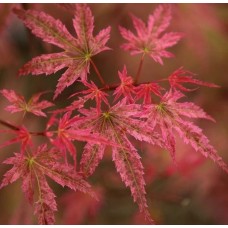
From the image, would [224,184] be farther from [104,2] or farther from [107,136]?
[107,136]

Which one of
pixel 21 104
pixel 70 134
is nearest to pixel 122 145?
pixel 70 134

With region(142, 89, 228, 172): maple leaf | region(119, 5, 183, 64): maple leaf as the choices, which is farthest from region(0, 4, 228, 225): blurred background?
region(142, 89, 228, 172): maple leaf

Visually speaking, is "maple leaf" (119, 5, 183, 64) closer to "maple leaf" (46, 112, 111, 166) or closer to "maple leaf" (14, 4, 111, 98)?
"maple leaf" (14, 4, 111, 98)

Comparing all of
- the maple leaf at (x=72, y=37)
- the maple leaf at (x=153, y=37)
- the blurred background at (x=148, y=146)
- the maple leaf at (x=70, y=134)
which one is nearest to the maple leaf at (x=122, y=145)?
the maple leaf at (x=70, y=134)

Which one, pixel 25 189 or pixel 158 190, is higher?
pixel 25 189

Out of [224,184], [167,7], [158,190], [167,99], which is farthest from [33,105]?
[224,184]
